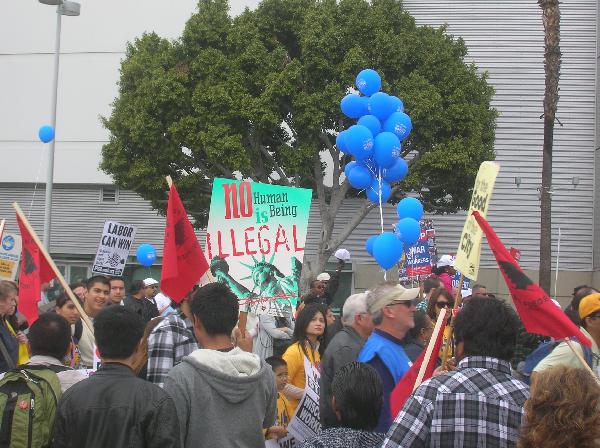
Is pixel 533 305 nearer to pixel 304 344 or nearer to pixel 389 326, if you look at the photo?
pixel 389 326

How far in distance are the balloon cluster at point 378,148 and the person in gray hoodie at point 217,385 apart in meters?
8.96

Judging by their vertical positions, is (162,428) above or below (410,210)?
below

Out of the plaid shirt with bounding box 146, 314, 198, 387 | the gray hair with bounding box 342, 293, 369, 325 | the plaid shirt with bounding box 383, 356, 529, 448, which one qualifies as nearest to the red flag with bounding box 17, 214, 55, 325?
the plaid shirt with bounding box 146, 314, 198, 387

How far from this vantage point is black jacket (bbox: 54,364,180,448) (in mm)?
4273

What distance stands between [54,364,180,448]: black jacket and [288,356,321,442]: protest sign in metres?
2.53

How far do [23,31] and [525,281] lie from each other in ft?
100

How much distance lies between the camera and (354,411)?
4.26 m

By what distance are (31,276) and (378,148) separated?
25.6ft

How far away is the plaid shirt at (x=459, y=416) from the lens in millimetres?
3967

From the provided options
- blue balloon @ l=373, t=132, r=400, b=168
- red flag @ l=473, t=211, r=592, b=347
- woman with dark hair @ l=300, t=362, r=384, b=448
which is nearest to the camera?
woman with dark hair @ l=300, t=362, r=384, b=448

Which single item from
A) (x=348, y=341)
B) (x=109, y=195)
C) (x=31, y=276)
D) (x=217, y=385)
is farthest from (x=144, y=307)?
(x=109, y=195)

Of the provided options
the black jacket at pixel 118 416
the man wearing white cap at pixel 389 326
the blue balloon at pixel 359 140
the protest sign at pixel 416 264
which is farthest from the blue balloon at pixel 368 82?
the black jacket at pixel 118 416

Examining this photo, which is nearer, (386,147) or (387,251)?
(387,251)

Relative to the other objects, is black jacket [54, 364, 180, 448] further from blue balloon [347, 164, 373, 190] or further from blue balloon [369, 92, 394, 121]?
blue balloon [369, 92, 394, 121]
